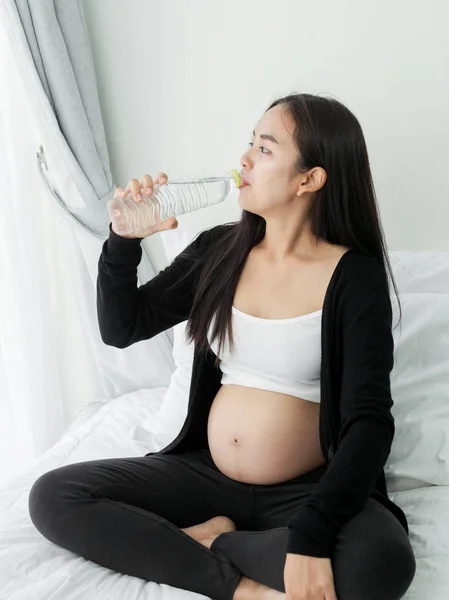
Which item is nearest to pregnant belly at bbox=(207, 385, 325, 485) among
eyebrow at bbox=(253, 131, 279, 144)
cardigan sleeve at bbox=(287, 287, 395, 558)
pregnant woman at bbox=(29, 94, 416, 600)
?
pregnant woman at bbox=(29, 94, 416, 600)

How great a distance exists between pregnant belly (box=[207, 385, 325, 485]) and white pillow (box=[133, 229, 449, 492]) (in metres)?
0.22

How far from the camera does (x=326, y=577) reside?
1.13 meters

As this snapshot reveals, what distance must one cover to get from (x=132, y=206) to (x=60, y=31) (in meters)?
0.81

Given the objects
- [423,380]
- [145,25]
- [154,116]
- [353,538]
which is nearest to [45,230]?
[154,116]

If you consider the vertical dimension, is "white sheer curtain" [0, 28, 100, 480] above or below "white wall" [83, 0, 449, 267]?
below

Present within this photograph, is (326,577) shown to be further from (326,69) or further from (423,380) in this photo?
(326,69)

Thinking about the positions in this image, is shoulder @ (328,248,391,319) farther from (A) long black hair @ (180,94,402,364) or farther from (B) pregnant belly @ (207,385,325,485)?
(B) pregnant belly @ (207,385,325,485)

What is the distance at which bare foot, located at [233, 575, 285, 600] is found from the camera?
3.86 ft

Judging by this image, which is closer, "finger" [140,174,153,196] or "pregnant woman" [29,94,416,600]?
"pregnant woman" [29,94,416,600]

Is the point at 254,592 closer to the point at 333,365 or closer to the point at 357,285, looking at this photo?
the point at 333,365

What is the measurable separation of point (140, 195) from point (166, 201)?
96 millimetres

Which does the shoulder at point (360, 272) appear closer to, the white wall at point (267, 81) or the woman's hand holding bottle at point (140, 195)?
the woman's hand holding bottle at point (140, 195)


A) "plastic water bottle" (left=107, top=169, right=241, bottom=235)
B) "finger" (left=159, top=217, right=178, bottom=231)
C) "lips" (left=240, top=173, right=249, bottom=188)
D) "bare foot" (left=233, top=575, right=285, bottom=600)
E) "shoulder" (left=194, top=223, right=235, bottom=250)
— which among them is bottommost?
"bare foot" (left=233, top=575, right=285, bottom=600)

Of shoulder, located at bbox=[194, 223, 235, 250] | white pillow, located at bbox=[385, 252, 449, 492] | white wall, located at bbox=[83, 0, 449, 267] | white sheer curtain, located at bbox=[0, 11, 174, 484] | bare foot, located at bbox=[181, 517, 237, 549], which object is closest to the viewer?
bare foot, located at bbox=[181, 517, 237, 549]
